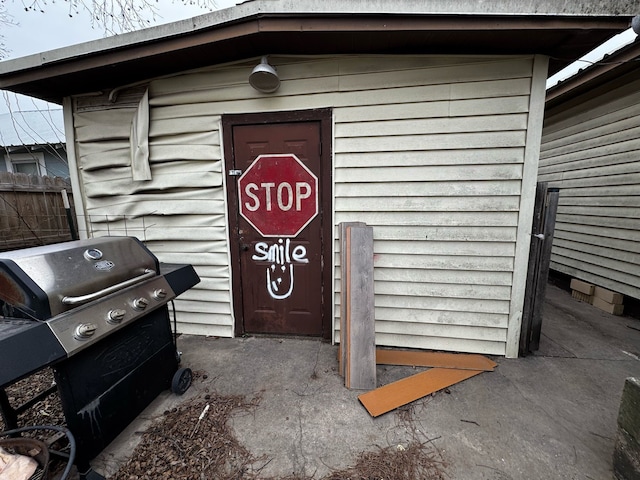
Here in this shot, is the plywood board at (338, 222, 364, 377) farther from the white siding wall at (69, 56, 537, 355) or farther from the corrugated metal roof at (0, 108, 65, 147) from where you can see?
the corrugated metal roof at (0, 108, 65, 147)

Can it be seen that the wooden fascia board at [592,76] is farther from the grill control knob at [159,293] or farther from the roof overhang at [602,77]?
the grill control knob at [159,293]

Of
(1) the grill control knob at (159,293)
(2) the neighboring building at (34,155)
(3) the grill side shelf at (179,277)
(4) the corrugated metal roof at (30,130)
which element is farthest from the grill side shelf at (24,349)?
(4) the corrugated metal roof at (30,130)

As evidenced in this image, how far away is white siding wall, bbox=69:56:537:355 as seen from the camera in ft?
7.47

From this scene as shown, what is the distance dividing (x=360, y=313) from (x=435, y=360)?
932mm

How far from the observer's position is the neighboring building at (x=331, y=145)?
2070mm

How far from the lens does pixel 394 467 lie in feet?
4.90

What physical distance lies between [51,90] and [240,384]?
3.43m

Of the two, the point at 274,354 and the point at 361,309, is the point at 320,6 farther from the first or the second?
the point at 274,354

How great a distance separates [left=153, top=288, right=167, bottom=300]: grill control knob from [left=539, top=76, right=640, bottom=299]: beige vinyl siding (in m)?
5.06

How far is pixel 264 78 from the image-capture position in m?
2.33

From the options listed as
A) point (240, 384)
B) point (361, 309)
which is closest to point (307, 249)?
point (361, 309)

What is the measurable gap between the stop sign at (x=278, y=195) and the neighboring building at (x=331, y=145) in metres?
0.03

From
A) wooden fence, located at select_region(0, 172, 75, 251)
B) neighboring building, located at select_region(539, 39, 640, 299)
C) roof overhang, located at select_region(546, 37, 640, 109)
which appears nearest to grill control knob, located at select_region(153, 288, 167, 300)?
wooden fence, located at select_region(0, 172, 75, 251)

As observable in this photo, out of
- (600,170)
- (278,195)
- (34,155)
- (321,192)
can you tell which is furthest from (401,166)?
(34,155)
